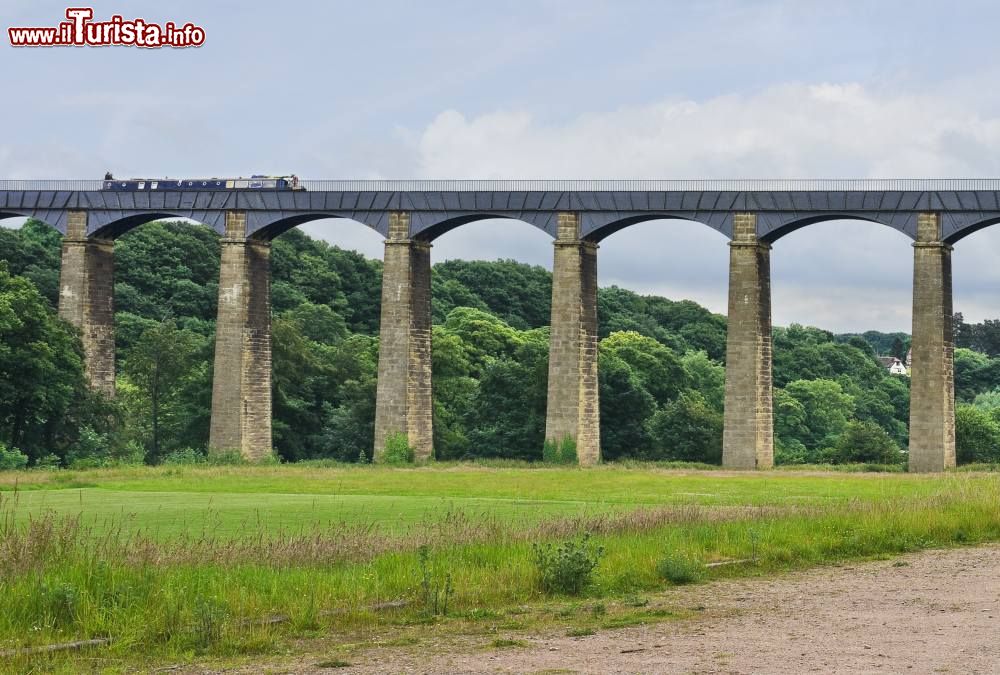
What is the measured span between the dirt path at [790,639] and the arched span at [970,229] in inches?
1465

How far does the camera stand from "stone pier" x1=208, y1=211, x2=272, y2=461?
6359 cm

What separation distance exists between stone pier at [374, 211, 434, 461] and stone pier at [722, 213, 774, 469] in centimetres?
1308

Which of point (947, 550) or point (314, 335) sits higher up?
point (314, 335)

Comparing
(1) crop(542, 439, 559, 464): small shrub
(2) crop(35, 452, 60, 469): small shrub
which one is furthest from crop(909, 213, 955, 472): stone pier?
(2) crop(35, 452, 60, 469): small shrub

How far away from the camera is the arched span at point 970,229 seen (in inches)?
2216

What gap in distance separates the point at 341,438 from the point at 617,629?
2338 inches

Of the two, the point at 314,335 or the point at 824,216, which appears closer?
the point at 824,216

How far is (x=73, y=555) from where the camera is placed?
64.1ft

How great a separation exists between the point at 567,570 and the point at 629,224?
42.7 m

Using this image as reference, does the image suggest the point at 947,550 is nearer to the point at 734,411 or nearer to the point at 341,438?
the point at 734,411

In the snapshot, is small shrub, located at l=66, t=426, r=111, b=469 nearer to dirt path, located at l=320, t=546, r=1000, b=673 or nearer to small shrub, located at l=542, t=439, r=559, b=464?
small shrub, located at l=542, t=439, r=559, b=464

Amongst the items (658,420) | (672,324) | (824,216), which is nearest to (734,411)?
(824,216)

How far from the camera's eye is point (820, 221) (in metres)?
59.1

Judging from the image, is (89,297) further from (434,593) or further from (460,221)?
(434,593)
